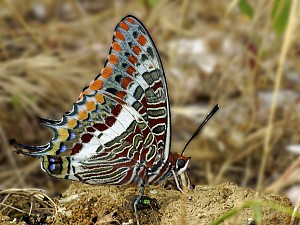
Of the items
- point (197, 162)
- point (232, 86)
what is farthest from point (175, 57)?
point (197, 162)

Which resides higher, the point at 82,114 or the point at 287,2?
the point at 287,2

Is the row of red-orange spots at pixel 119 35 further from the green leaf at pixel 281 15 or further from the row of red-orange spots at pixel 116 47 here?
the green leaf at pixel 281 15

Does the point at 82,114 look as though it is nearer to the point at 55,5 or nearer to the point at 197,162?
the point at 197,162

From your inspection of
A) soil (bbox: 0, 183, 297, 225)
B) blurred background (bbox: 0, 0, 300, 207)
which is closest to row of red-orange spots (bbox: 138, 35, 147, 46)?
soil (bbox: 0, 183, 297, 225)

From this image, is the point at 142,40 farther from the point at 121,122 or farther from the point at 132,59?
the point at 121,122

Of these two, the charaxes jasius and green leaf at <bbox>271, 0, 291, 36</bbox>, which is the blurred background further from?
the charaxes jasius

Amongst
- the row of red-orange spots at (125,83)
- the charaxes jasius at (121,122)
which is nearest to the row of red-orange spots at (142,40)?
the charaxes jasius at (121,122)

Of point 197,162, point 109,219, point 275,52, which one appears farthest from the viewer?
point 275,52
